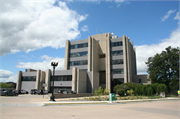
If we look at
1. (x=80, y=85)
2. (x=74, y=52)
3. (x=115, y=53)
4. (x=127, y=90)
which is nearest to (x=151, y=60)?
(x=115, y=53)

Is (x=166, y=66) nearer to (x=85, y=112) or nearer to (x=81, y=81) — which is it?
(x=81, y=81)

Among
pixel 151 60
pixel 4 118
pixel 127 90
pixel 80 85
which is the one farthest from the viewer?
pixel 151 60

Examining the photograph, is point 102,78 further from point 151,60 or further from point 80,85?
point 151,60

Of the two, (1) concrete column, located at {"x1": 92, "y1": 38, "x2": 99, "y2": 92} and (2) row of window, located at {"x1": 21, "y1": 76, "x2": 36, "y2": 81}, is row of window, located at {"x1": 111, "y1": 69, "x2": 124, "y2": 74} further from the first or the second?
(2) row of window, located at {"x1": 21, "y1": 76, "x2": 36, "y2": 81}

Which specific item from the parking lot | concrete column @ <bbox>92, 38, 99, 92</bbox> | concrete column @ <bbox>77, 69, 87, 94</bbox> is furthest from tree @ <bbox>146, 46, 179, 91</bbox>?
the parking lot

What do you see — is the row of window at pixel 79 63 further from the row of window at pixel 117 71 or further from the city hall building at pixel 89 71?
the row of window at pixel 117 71

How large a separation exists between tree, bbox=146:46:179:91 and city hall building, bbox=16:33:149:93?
898 cm

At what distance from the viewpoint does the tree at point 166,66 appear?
44425mm

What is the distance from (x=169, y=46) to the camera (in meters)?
47.3

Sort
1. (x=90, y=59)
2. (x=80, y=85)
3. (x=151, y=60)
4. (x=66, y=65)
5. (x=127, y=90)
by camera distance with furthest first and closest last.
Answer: (x=66, y=65)
(x=90, y=59)
(x=151, y=60)
(x=80, y=85)
(x=127, y=90)

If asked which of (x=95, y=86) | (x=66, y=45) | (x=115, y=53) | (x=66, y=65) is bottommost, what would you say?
(x=95, y=86)

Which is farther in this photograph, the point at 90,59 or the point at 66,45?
the point at 66,45

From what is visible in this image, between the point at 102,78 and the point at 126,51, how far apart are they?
1483 cm

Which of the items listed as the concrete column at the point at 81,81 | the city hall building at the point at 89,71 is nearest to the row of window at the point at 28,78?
the city hall building at the point at 89,71
